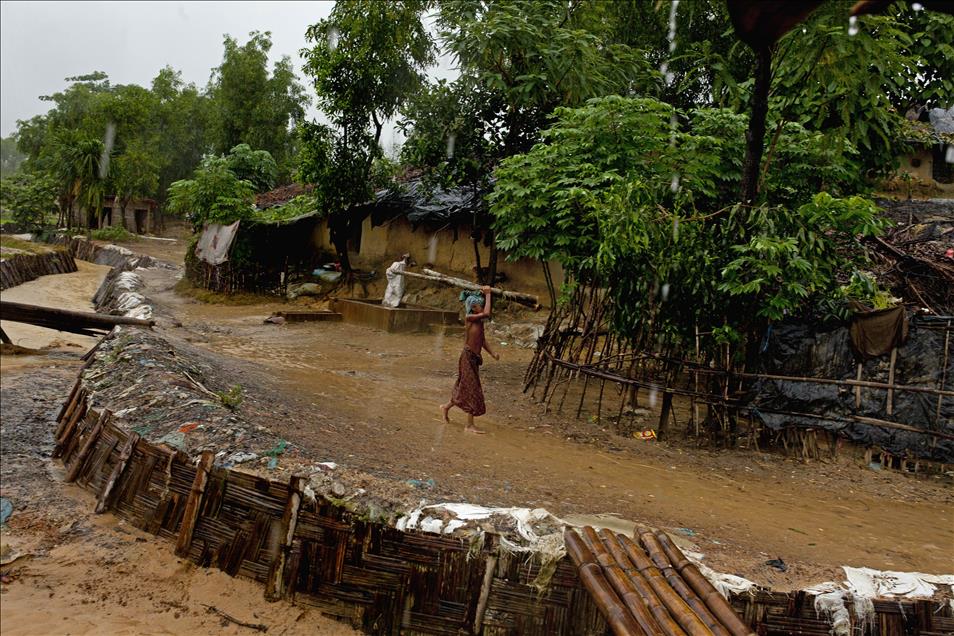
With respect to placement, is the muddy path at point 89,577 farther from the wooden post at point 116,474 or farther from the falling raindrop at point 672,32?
the falling raindrop at point 672,32

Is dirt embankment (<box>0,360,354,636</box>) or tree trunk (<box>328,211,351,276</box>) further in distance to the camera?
tree trunk (<box>328,211,351,276</box>)

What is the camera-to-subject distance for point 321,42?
53.6ft

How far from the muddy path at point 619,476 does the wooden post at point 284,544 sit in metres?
0.96

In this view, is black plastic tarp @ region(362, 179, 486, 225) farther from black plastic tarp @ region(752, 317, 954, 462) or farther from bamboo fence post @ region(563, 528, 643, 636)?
bamboo fence post @ region(563, 528, 643, 636)

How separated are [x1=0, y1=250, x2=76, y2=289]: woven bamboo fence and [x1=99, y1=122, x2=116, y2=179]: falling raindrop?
32.1 feet

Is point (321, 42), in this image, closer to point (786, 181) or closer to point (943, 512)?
point (786, 181)

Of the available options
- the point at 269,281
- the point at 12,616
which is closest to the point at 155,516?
the point at 12,616

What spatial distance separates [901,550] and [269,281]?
1702 centimetres

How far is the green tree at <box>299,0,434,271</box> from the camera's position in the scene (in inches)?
622

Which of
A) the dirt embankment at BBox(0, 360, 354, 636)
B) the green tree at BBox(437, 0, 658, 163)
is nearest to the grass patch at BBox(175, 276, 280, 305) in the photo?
the green tree at BBox(437, 0, 658, 163)

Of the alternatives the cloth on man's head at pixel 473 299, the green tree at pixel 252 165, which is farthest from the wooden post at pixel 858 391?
the green tree at pixel 252 165

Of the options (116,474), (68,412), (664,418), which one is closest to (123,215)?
(68,412)

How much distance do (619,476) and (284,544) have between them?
3.75 m

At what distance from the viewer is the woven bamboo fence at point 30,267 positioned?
17.1 metres
